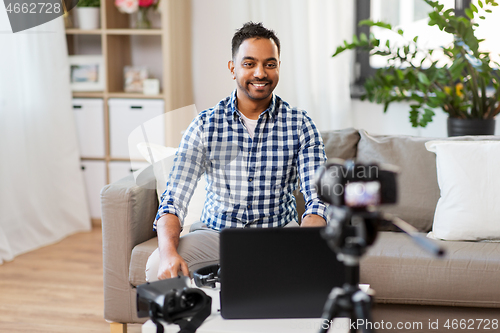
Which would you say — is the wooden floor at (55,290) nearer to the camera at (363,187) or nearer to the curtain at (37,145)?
the curtain at (37,145)

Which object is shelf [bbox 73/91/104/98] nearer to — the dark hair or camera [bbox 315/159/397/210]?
the dark hair

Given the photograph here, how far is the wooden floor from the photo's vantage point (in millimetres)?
2076

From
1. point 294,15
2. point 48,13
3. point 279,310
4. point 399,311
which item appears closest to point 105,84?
point 48,13

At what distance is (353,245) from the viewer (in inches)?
28.5

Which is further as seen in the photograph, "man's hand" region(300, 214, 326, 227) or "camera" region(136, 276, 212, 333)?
"man's hand" region(300, 214, 326, 227)

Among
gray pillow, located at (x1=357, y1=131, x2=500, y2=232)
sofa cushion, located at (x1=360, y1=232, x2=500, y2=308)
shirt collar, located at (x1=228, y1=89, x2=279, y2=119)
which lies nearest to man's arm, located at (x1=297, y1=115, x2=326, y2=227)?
shirt collar, located at (x1=228, y1=89, x2=279, y2=119)

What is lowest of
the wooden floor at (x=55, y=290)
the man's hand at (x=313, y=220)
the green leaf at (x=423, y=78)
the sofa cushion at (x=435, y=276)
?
the wooden floor at (x=55, y=290)

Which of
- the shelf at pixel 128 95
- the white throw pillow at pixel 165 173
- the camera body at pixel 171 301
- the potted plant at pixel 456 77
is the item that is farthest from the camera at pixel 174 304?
the shelf at pixel 128 95

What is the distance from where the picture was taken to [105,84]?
3.31m

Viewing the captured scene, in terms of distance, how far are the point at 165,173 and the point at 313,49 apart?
165cm

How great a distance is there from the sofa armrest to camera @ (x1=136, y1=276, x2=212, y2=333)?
31.5 inches

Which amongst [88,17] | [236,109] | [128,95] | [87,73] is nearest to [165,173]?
[236,109]

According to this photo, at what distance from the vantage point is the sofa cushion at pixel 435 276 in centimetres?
168

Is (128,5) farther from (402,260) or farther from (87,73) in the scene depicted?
(402,260)
